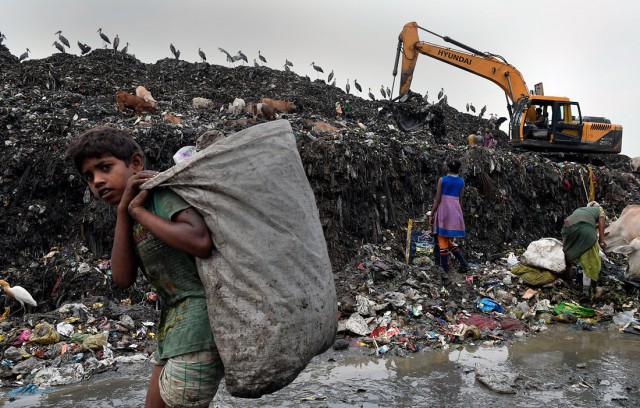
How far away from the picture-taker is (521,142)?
1184cm

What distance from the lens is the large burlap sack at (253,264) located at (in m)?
1.47

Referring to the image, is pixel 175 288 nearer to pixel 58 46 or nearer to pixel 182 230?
pixel 182 230

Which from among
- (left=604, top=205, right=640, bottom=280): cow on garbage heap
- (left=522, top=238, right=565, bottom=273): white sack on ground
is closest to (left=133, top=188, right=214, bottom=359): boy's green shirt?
(left=522, top=238, right=565, bottom=273): white sack on ground

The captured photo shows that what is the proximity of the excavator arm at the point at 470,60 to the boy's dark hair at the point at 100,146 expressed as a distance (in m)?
11.6

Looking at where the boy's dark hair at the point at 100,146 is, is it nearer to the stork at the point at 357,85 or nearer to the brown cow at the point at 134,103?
the brown cow at the point at 134,103

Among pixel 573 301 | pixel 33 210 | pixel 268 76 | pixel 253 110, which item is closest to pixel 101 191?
pixel 33 210

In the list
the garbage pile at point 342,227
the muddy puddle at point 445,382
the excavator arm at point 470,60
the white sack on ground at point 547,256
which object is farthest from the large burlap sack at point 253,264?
the excavator arm at point 470,60

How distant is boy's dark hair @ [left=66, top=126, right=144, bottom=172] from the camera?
1.61 meters

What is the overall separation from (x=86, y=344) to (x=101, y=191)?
3.15m

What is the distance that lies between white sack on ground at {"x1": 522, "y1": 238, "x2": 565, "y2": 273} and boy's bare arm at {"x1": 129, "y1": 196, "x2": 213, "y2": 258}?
20.0ft

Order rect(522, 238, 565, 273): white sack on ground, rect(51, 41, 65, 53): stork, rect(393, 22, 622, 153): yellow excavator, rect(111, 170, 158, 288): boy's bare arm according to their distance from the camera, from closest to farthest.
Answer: rect(111, 170, 158, 288): boy's bare arm, rect(522, 238, 565, 273): white sack on ground, rect(393, 22, 622, 153): yellow excavator, rect(51, 41, 65, 53): stork

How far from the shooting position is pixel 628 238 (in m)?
6.63

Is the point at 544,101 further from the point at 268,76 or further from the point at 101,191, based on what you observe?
the point at 101,191

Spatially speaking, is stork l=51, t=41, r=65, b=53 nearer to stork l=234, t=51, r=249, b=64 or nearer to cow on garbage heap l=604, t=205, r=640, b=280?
stork l=234, t=51, r=249, b=64
